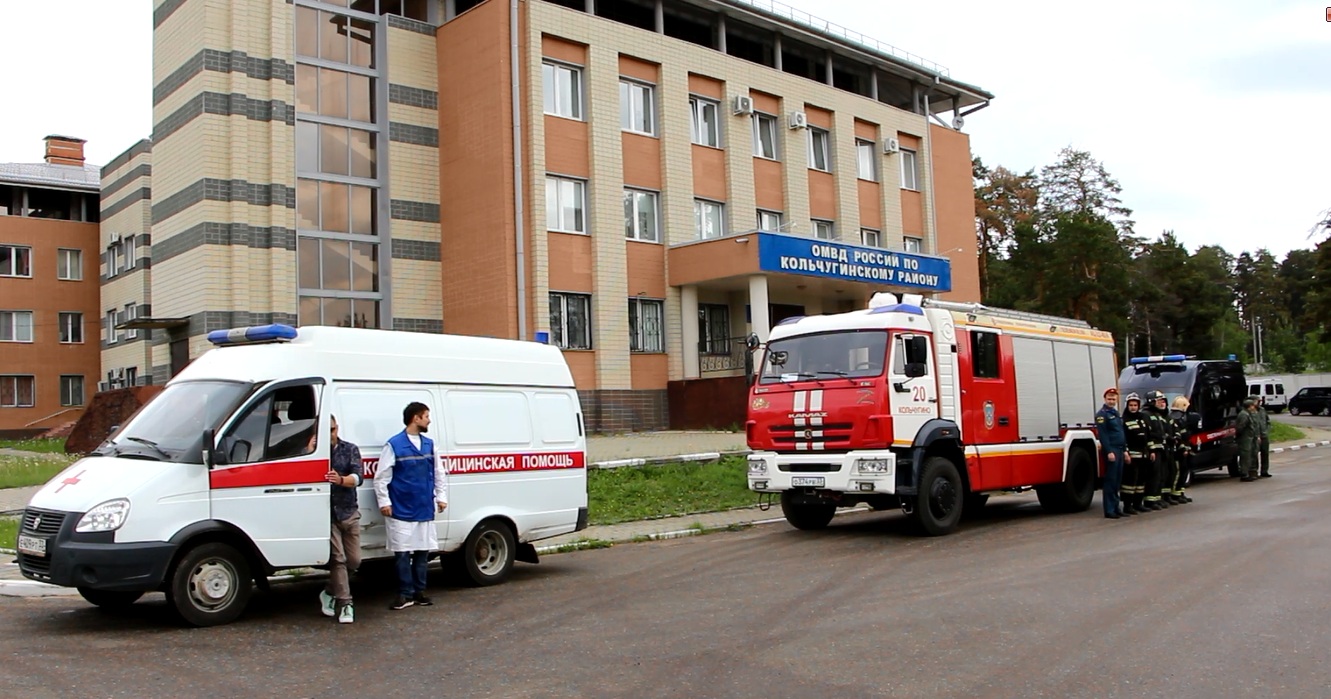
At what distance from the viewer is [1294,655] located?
22.8 ft

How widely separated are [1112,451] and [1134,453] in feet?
1.73

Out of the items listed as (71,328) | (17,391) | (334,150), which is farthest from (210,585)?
(71,328)

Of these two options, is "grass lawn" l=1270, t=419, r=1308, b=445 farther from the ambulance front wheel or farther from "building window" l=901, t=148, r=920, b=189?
the ambulance front wheel

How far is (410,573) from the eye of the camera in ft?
30.8

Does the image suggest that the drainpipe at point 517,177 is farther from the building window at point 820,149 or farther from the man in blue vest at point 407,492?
the man in blue vest at point 407,492

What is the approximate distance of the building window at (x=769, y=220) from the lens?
113 ft

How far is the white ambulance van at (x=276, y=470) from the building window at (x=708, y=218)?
70.9 ft

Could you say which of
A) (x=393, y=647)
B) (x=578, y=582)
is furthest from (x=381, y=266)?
(x=393, y=647)

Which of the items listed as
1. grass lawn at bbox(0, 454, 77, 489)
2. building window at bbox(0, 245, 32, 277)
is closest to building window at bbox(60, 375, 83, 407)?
building window at bbox(0, 245, 32, 277)

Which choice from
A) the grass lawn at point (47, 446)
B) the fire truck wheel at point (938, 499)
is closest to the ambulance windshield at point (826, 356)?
the fire truck wheel at point (938, 499)

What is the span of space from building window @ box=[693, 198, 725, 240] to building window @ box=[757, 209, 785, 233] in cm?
149

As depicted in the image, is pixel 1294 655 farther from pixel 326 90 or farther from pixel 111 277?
pixel 111 277

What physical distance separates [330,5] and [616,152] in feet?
28.0

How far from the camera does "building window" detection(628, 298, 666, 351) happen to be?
3050cm
